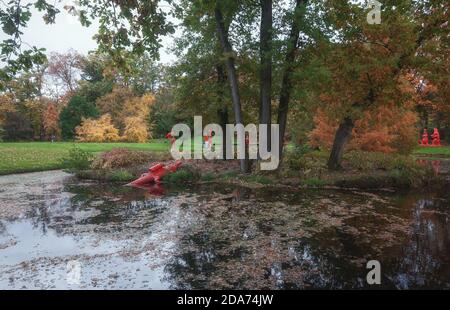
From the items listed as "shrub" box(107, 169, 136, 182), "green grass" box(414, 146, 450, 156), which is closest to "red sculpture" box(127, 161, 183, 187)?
"shrub" box(107, 169, 136, 182)

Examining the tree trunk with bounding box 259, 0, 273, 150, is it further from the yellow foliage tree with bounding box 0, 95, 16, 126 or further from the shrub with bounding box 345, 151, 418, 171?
the yellow foliage tree with bounding box 0, 95, 16, 126

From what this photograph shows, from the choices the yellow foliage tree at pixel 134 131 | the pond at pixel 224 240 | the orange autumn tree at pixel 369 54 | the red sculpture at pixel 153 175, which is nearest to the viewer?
the pond at pixel 224 240

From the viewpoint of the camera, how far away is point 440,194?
10.7 metres

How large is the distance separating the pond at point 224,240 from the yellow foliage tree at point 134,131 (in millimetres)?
25849

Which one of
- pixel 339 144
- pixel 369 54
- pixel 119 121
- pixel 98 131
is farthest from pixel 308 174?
pixel 119 121

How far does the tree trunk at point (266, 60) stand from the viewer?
1198 centimetres

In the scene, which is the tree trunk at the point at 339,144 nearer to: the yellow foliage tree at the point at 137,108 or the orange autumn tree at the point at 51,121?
the yellow foliage tree at the point at 137,108

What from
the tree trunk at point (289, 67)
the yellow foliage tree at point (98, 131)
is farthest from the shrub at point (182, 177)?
the yellow foliage tree at point (98, 131)

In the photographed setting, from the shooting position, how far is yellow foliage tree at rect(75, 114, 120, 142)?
34625 mm

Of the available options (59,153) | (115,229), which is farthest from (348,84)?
(59,153)

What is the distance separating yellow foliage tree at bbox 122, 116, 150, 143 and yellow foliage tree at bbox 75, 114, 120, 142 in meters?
0.96

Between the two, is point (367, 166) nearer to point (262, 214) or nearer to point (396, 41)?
point (396, 41)

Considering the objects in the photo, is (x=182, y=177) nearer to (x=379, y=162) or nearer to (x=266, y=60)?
(x=266, y=60)
